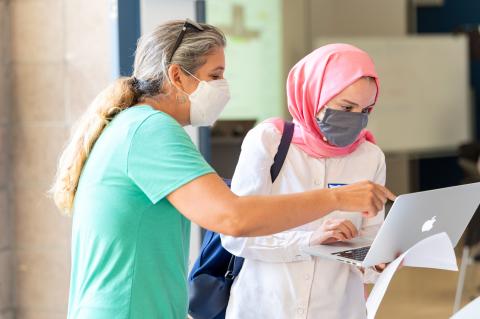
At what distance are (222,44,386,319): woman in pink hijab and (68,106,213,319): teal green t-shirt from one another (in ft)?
1.31

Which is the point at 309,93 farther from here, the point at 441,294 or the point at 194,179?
the point at 441,294

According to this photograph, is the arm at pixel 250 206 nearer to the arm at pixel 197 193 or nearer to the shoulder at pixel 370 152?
the arm at pixel 197 193

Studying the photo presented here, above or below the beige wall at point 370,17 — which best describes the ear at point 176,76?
below

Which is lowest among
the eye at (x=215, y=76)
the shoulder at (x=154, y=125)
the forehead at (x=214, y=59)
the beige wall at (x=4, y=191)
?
the beige wall at (x=4, y=191)

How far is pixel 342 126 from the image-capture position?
7.84 feet

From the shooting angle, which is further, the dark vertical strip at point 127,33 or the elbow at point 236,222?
the dark vertical strip at point 127,33

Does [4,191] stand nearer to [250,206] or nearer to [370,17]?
[250,206]

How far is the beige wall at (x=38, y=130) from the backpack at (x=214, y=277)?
1.74 metres

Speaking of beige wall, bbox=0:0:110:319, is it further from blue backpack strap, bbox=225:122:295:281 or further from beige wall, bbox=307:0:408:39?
beige wall, bbox=307:0:408:39

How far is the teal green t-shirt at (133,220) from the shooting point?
6.20 feet

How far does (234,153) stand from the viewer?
490 cm

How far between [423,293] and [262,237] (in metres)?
3.71

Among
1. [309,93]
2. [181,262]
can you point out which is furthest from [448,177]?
[181,262]

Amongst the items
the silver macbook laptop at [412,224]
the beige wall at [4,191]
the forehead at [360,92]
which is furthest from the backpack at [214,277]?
the beige wall at [4,191]
